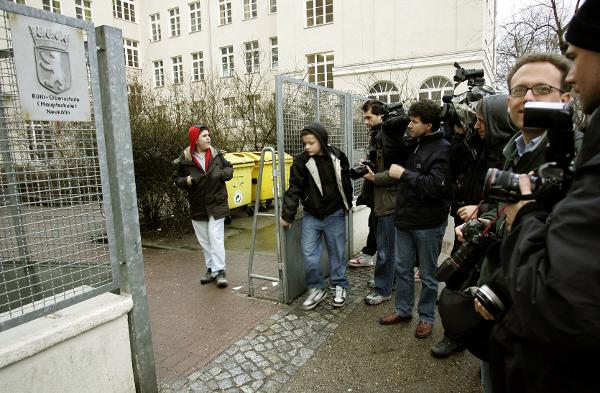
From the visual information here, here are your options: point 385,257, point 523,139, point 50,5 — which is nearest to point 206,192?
point 385,257

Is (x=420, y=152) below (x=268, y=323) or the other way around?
the other way around

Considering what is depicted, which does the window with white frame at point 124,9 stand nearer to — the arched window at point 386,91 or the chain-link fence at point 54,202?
the arched window at point 386,91

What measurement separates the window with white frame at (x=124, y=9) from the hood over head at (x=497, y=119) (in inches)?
1295

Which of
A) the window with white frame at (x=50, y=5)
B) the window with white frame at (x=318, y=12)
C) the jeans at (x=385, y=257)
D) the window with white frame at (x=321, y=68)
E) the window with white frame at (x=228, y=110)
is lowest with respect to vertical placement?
the jeans at (x=385, y=257)

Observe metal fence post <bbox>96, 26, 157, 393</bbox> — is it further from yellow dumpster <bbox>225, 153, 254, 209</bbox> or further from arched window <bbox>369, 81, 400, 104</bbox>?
arched window <bbox>369, 81, 400, 104</bbox>

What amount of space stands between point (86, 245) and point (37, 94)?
0.87 metres

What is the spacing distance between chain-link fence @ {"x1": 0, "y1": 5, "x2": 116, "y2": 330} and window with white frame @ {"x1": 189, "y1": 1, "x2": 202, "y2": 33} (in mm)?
29096

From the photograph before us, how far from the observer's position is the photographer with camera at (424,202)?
126 inches

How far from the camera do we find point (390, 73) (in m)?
19.6

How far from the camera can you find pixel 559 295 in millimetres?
1016

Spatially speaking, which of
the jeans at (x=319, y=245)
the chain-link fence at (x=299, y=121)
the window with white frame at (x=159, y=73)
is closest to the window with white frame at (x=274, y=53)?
the window with white frame at (x=159, y=73)

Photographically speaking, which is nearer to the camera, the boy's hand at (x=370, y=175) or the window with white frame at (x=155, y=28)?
the boy's hand at (x=370, y=175)

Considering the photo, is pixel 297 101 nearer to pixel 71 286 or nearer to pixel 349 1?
A: pixel 71 286

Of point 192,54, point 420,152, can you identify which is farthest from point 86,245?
point 192,54
